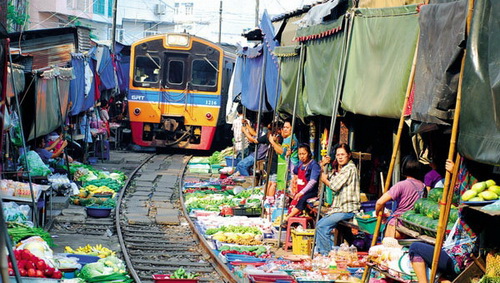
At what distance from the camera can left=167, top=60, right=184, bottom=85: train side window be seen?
81.6ft

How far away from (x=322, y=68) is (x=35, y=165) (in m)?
5.72

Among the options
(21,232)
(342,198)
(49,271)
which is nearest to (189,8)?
(21,232)

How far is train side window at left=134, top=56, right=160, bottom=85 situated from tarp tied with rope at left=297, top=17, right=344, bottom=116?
42.3ft

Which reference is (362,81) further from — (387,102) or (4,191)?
(4,191)

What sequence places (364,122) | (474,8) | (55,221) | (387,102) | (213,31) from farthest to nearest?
(213,31) < (55,221) < (364,122) < (387,102) < (474,8)

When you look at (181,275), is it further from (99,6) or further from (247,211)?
(99,6)

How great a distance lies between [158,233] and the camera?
44.1 ft

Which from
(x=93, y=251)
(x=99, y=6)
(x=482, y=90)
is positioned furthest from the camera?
(x=99, y=6)

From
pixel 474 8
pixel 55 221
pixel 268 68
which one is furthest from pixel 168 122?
pixel 474 8

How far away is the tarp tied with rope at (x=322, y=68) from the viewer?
10.8 metres

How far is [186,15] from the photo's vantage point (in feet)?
211

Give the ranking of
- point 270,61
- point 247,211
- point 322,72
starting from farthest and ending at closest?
1. point 270,61
2. point 247,211
3. point 322,72

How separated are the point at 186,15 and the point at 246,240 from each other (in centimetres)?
5383

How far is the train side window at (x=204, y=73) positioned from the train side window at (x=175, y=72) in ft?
1.07
